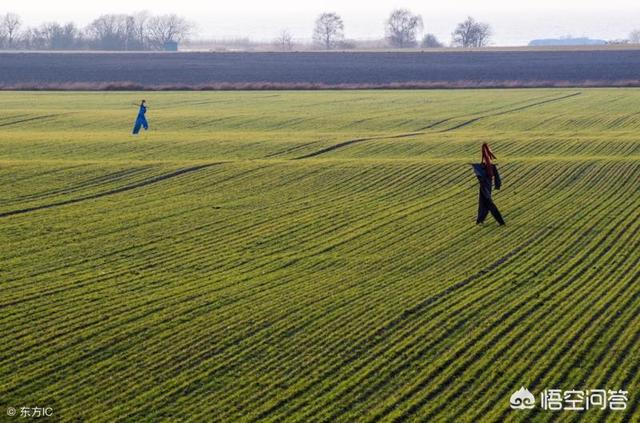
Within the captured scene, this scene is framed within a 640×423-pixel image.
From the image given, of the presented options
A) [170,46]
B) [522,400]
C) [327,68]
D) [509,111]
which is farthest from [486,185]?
[170,46]

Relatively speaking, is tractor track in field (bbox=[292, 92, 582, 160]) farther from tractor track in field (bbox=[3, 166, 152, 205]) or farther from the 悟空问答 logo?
the 悟空问答 logo

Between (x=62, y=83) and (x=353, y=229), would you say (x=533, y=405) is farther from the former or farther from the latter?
(x=62, y=83)

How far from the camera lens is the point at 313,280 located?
20.2 metres

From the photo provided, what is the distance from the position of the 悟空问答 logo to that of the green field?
134 mm

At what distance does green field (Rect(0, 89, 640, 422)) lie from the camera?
47.4ft

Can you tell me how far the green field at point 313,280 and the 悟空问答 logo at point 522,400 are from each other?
134mm

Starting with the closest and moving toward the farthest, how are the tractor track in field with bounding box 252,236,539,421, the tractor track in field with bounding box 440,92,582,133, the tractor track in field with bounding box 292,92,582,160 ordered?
1. the tractor track in field with bounding box 252,236,539,421
2. the tractor track in field with bounding box 292,92,582,160
3. the tractor track in field with bounding box 440,92,582,133

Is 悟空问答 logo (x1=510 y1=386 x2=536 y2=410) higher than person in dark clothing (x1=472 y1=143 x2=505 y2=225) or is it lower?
lower

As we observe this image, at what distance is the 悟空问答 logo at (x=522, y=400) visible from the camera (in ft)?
45.2

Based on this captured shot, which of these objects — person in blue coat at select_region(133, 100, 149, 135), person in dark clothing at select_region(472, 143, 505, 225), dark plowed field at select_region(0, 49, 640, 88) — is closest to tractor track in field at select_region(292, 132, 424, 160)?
person in blue coat at select_region(133, 100, 149, 135)

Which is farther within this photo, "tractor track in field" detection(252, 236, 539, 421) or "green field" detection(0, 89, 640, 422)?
"green field" detection(0, 89, 640, 422)

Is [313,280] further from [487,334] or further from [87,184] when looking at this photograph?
[87,184]

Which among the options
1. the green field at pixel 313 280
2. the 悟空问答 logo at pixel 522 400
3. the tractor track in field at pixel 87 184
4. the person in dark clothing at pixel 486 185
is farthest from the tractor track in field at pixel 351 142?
the 悟空问答 logo at pixel 522 400

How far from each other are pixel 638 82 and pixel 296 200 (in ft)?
183
